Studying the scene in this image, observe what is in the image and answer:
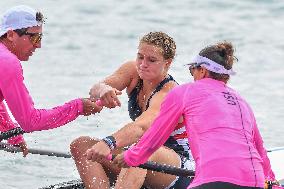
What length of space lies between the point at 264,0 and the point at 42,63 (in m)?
7.28

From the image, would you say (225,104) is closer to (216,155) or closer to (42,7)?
(216,155)

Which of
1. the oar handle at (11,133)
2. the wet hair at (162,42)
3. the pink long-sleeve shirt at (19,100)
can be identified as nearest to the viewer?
the pink long-sleeve shirt at (19,100)

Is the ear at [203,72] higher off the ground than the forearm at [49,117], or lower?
higher

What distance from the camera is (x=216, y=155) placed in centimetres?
722

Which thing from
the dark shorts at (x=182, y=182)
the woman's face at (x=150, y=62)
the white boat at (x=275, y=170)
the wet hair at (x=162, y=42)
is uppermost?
the wet hair at (x=162, y=42)

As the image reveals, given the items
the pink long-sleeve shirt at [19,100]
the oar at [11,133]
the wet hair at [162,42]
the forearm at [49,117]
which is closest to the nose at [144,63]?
the wet hair at [162,42]

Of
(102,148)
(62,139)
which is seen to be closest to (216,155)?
(102,148)

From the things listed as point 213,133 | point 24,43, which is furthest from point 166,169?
point 24,43

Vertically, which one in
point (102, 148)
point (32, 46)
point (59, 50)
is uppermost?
point (32, 46)

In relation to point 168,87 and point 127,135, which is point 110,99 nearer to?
point 127,135

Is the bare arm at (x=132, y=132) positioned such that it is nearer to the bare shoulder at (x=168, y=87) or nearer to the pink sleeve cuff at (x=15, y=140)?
the bare shoulder at (x=168, y=87)

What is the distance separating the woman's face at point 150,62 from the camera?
28.4ft

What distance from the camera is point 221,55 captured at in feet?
25.2

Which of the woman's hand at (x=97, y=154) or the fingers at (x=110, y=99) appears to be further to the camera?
the fingers at (x=110, y=99)
